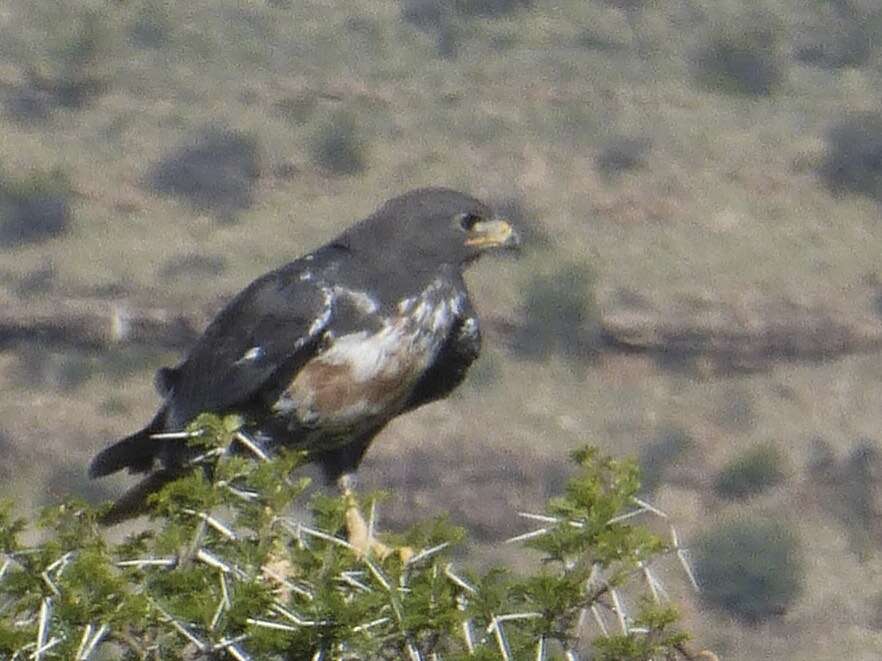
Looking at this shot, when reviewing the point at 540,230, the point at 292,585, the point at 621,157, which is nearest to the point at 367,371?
the point at 292,585

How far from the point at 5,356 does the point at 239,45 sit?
918 centimetres

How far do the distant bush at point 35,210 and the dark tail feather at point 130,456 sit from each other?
22.7 m

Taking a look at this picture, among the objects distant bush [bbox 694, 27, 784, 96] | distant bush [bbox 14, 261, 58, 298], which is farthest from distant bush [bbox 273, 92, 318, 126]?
distant bush [bbox 694, 27, 784, 96]

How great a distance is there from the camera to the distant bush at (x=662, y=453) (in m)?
27.1

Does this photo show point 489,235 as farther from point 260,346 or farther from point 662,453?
point 662,453

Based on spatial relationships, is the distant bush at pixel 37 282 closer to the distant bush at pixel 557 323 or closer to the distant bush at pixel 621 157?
the distant bush at pixel 557 323

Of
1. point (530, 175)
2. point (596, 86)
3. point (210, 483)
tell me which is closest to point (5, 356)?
point (530, 175)

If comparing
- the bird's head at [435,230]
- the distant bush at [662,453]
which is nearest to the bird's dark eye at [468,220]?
the bird's head at [435,230]

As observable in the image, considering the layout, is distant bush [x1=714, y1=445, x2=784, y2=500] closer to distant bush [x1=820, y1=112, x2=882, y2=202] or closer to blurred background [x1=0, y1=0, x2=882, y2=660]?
blurred background [x1=0, y1=0, x2=882, y2=660]

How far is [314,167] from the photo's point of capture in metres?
33.1

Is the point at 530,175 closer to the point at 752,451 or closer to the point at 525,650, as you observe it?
the point at 752,451

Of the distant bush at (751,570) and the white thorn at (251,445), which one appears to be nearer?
the white thorn at (251,445)

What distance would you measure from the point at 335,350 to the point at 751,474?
20.0 meters

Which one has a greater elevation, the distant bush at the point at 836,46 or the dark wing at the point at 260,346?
the dark wing at the point at 260,346
